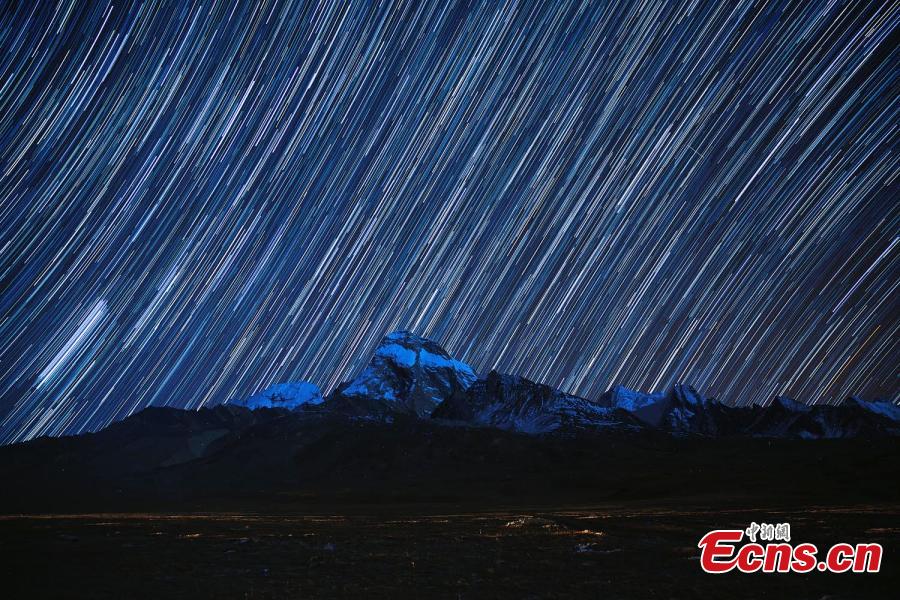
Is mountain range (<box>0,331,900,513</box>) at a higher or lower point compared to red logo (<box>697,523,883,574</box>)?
lower

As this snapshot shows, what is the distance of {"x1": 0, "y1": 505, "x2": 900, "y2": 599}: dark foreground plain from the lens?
54.8 ft

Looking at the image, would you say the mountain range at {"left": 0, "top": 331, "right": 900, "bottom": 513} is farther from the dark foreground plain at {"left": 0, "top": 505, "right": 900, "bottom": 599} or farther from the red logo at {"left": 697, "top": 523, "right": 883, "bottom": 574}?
the red logo at {"left": 697, "top": 523, "right": 883, "bottom": 574}

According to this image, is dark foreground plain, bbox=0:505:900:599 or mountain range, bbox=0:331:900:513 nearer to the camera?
dark foreground plain, bbox=0:505:900:599

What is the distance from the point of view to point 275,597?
1659 cm

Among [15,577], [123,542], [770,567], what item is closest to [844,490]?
[770,567]

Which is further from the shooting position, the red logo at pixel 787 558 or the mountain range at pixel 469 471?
the mountain range at pixel 469 471

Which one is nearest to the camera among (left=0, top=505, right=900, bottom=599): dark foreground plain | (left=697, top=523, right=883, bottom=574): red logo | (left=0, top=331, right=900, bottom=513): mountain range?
(left=0, top=505, right=900, bottom=599): dark foreground plain

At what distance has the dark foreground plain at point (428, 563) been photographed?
16.7 meters

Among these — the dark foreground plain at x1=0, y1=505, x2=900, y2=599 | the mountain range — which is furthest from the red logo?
the mountain range

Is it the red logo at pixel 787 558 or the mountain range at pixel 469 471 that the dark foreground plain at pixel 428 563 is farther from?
the mountain range at pixel 469 471

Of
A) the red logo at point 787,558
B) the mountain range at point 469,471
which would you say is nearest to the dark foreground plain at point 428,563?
the red logo at point 787,558

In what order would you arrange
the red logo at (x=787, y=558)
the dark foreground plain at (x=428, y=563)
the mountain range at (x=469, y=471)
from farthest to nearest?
the mountain range at (x=469, y=471)
the red logo at (x=787, y=558)
the dark foreground plain at (x=428, y=563)

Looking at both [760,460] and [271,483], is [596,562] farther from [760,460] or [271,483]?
[271,483]

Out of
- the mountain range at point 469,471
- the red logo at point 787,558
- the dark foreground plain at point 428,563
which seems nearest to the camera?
the dark foreground plain at point 428,563
